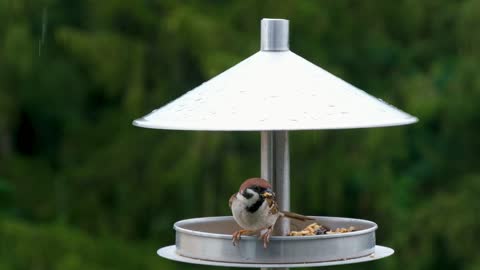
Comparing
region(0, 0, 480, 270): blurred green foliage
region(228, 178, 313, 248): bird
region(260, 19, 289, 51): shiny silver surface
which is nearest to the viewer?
region(228, 178, 313, 248): bird

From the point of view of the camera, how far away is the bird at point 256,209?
10.2ft

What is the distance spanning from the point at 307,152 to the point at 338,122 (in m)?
5.39

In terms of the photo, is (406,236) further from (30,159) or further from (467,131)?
(30,159)

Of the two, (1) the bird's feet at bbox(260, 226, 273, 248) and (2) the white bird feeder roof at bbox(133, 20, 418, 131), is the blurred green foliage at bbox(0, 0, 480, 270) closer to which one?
(2) the white bird feeder roof at bbox(133, 20, 418, 131)

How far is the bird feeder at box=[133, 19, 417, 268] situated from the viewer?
117 inches

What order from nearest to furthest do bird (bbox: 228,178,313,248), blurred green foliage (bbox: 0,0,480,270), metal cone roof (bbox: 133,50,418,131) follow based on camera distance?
1. metal cone roof (bbox: 133,50,418,131)
2. bird (bbox: 228,178,313,248)
3. blurred green foliage (bbox: 0,0,480,270)

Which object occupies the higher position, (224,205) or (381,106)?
(381,106)

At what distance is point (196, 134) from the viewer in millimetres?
8312

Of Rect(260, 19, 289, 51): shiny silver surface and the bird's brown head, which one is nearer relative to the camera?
the bird's brown head

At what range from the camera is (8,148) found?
29.1 ft

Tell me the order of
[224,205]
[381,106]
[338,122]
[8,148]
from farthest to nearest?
[8,148]
[224,205]
[381,106]
[338,122]

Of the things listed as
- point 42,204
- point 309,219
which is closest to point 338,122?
point 309,219

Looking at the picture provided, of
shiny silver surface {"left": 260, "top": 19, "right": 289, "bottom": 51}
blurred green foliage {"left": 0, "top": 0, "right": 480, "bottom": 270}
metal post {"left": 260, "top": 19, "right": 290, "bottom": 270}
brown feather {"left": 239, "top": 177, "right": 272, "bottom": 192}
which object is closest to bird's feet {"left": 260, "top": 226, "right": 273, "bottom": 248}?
brown feather {"left": 239, "top": 177, "right": 272, "bottom": 192}

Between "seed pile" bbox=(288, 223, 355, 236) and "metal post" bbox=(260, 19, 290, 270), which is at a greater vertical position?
"metal post" bbox=(260, 19, 290, 270)
